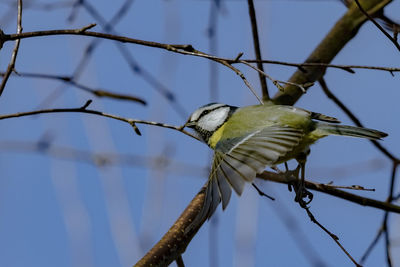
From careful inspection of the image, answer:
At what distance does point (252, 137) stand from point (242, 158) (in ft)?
1.01

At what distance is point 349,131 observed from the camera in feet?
7.23

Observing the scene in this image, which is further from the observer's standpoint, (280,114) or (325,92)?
(325,92)

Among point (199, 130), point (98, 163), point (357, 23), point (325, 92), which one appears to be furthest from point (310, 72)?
point (98, 163)

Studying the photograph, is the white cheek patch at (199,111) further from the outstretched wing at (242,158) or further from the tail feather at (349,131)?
the tail feather at (349,131)

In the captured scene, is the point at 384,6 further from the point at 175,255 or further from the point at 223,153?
the point at 175,255

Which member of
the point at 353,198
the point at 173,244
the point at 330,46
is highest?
the point at 330,46

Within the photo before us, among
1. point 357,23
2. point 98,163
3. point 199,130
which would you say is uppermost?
point 357,23

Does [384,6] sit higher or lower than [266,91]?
higher

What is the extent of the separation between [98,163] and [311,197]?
108 centimetres

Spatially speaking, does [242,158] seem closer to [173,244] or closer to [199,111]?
[173,244]

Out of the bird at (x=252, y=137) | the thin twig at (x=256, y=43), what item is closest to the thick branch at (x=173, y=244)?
the bird at (x=252, y=137)

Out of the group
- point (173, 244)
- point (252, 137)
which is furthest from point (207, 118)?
point (173, 244)

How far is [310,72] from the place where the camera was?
2.57 meters

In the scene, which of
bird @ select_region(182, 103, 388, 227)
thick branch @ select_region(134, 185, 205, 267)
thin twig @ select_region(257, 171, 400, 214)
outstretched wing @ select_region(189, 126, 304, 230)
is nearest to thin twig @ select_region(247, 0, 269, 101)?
bird @ select_region(182, 103, 388, 227)
